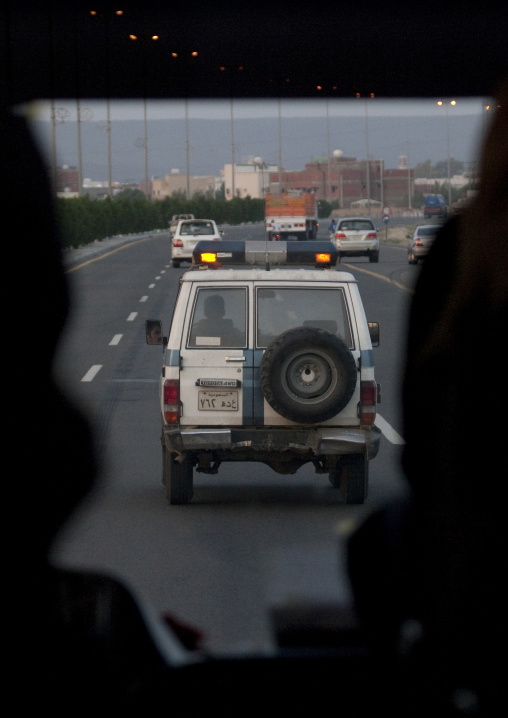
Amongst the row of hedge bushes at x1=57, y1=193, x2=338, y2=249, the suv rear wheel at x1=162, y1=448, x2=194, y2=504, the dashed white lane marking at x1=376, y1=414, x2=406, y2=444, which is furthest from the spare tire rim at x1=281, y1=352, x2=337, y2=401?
the row of hedge bushes at x1=57, y1=193, x2=338, y2=249

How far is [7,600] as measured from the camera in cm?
214

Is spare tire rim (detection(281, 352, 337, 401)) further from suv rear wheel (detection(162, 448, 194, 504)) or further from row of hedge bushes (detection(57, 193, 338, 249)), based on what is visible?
row of hedge bushes (detection(57, 193, 338, 249))

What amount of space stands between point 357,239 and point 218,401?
4381 centimetres

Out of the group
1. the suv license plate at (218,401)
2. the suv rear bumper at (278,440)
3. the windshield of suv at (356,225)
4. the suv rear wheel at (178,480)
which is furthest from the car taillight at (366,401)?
the windshield of suv at (356,225)

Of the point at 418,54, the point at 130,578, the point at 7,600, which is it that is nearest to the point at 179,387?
the point at 130,578

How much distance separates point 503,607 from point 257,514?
7.89 m

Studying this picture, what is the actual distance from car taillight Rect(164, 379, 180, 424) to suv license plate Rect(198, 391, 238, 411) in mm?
191

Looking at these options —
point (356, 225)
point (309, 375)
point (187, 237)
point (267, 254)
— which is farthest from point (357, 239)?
point (309, 375)

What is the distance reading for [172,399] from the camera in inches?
396

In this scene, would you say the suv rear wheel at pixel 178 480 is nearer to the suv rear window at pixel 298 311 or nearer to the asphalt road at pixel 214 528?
the asphalt road at pixel 214 528

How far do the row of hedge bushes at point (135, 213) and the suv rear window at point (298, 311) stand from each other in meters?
28.2

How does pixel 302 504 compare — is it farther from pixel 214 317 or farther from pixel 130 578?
pixel 130 578

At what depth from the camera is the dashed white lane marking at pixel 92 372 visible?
61.2 feet

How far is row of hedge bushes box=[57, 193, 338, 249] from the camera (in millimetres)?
71938
